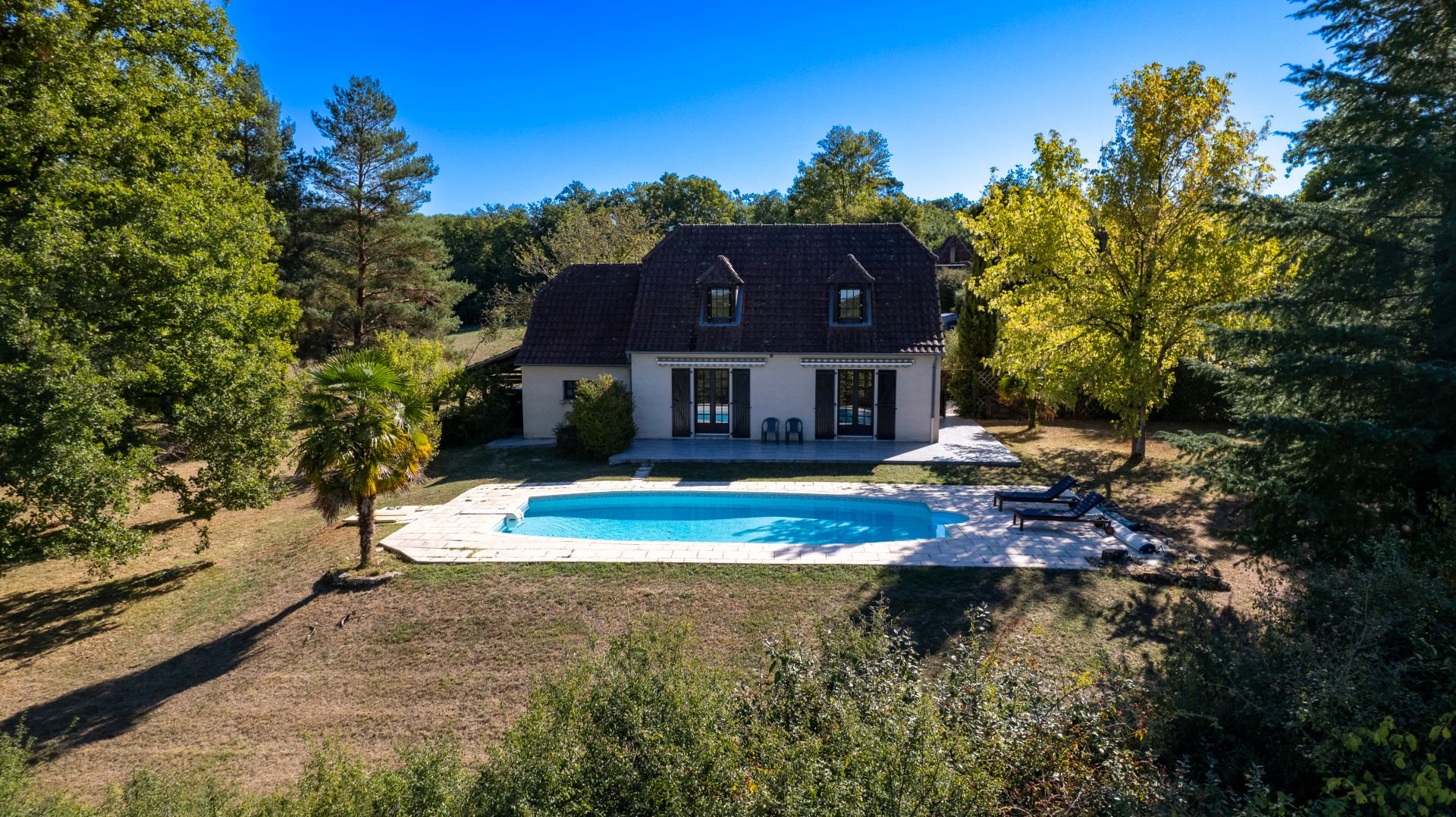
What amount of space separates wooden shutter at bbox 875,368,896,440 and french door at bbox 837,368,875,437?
0.18 m

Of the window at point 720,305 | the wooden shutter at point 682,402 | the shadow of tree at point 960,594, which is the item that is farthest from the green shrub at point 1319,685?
the window at point 720,305

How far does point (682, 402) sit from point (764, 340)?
3.60 m

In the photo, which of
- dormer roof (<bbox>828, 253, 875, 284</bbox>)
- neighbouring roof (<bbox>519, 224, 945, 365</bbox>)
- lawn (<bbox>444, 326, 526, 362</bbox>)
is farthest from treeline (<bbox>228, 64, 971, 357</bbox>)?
dormer roof (<bbox>828, 253, 875, 284</bbox>)

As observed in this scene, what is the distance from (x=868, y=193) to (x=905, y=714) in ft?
197

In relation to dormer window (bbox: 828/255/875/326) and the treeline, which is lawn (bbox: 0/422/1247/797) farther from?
the treeline

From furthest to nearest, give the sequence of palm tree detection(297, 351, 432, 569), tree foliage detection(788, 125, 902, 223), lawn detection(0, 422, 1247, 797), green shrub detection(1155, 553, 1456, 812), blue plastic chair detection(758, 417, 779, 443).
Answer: tree foliage detection(788, 125, 902, 223) → blue plastic chair detection(758, 417, 779, 443) → palm tree detection(297, 351, 432, 569) → lawn detection(0, 422, 1247, 797) → green shrub detection(1155, 553, 1456, 812)

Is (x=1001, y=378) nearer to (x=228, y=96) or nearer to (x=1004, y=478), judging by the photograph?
(x=1004, y=478)

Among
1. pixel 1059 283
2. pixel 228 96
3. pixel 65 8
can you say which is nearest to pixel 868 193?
pixel 1059 283

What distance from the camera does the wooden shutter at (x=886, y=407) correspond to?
22891 millimetres

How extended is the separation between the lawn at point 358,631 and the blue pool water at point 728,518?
124 inches

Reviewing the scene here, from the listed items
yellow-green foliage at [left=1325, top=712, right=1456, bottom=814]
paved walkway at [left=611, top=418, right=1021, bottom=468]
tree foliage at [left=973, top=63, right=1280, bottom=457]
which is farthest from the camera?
paved walkway at [left=611, top=418, right=1021, bottom=468]

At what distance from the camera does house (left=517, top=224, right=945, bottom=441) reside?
2286 centimetres

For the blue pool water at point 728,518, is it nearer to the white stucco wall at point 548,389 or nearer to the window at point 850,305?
the white stucco wall at point 548,389

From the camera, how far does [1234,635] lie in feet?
26.6
